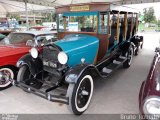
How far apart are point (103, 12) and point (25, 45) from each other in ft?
7.93

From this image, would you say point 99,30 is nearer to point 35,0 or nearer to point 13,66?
point 13,66

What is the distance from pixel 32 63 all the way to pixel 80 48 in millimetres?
1126

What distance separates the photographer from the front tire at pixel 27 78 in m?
3.14

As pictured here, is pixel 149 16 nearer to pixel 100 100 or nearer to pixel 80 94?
pixel 100 100

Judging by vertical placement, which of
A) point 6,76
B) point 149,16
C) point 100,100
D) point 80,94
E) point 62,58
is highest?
point 149,16

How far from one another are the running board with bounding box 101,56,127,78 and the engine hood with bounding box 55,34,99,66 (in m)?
0.44

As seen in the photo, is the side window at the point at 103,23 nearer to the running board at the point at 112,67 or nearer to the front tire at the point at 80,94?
the running board at the point at 112,67

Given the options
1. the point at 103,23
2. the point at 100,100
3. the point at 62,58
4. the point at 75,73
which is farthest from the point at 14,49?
the point at 100,100

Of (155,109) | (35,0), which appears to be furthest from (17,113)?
(35,0)

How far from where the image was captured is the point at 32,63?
11.1 feet

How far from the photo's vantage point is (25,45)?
4.44m

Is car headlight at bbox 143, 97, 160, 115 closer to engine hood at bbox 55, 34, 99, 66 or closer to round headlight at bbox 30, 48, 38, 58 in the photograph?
engine hood at bbox 55, 34, 99, 66

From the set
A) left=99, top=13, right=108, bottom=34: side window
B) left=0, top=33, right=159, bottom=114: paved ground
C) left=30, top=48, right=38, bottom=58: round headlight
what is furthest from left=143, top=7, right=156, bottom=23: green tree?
left=30, top=48, right=38, bottom=58: round headlight

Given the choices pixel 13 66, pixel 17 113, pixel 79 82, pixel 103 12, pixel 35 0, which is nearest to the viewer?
pixel 79 82
